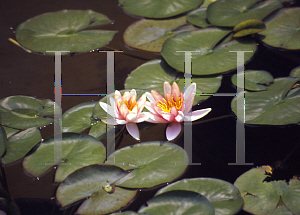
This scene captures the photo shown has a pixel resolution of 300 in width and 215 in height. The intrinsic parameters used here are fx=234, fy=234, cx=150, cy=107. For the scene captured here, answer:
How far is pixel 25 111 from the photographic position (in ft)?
4.85

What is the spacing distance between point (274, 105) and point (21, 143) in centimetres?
149

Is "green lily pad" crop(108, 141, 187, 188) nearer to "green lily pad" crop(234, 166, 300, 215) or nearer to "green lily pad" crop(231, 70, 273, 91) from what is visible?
"green lily pad" crop(234, 166, 300, 215)

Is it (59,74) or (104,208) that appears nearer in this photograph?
(104,208)

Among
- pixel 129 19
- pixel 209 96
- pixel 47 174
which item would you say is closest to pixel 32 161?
pixel 47 174

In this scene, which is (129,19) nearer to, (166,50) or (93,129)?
(166,50)

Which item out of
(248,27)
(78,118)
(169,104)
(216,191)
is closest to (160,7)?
(248,27)

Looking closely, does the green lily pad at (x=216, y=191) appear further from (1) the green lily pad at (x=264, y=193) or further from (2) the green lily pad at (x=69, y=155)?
(2) the green lily pad at (x=69, y=155)

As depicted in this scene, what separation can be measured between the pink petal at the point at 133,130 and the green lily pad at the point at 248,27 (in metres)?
1.14

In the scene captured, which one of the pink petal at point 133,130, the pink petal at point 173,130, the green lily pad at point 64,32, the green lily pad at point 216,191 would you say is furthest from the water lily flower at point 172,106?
the green lily pad at point 64,32

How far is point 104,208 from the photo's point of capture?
1.05 m

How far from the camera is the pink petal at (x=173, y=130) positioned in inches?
52.1

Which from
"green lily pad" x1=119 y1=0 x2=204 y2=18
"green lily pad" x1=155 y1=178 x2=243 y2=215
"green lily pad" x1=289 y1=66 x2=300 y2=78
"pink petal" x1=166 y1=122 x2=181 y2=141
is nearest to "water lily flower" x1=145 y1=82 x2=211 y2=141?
"pink petal" x1=166 y1=122 x2=181 y2=141

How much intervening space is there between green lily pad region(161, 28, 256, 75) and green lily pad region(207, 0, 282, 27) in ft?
0.41

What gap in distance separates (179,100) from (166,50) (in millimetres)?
613
